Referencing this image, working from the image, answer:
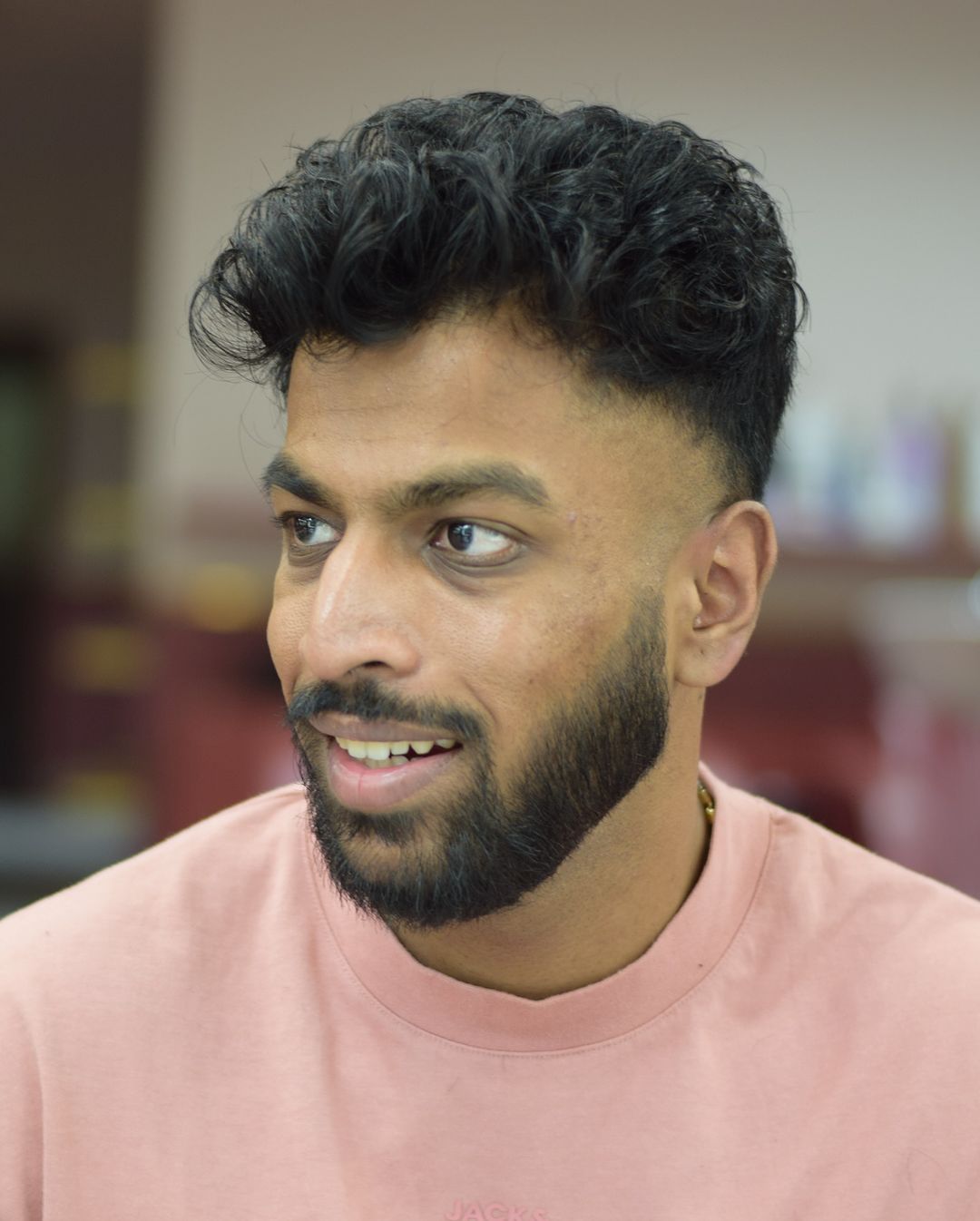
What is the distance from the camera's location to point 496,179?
1.33 meters

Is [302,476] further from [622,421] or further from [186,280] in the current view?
[186,280]

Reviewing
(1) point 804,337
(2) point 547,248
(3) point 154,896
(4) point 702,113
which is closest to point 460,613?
(2) point 547,248

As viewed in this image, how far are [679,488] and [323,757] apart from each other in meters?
0.40

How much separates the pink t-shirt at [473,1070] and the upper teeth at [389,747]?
0.20 meters

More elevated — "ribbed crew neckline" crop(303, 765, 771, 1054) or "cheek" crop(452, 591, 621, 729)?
"cheek" crop(452, 591, 621, 729)

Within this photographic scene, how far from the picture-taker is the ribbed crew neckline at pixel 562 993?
139 centimetres

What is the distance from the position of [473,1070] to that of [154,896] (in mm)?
355

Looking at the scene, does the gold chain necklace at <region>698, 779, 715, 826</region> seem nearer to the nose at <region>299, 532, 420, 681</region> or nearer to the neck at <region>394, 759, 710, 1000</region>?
the neck at <region>394, 759, 710, 1000</region>

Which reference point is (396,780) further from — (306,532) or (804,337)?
(804,337)

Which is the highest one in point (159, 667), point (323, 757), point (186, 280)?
point (323, 757)

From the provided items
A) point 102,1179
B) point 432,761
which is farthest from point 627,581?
point 102,1179

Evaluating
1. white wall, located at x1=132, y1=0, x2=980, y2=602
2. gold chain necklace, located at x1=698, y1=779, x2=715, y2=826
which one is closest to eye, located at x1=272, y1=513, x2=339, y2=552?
gold chain necklace, located at x1=698, y1=779, x2=715, y2=826

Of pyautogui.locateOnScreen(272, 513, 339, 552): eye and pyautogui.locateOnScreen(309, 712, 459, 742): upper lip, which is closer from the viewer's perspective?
pyautogui.locateOnScreen(309, 712, 459, 742): upper lip

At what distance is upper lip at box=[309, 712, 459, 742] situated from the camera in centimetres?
132
